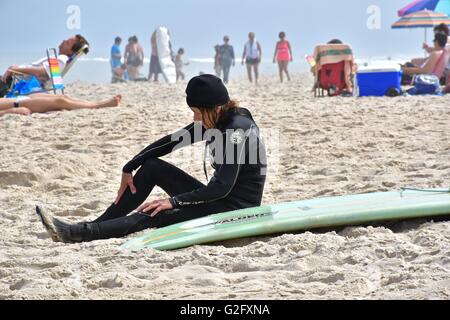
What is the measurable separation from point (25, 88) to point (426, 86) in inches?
200

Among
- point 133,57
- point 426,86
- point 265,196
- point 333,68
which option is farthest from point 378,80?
point 133,57

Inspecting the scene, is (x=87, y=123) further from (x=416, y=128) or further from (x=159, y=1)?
(x=159, y=1)

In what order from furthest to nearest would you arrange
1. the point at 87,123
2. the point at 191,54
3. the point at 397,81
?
the point at 191,54 < the point at 397,81 < the point at 87,123

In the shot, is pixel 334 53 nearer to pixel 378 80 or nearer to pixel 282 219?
pixel 378 80

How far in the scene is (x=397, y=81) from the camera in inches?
429

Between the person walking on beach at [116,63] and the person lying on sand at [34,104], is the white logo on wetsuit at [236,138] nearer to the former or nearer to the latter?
the person lying on sand at [34,104]

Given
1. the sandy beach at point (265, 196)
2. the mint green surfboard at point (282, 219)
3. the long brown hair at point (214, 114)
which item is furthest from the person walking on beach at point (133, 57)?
the mint green surfboard at point (282, 219)

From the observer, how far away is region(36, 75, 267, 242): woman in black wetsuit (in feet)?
13.3

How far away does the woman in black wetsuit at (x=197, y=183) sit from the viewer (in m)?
4.06

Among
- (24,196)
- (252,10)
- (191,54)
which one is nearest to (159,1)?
(252,10)

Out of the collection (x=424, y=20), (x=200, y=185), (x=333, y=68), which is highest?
(x=424, y=20)

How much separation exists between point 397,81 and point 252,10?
66.0 m

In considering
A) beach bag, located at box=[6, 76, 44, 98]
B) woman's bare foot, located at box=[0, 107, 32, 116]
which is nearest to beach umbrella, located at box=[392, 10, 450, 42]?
beach bag, located at box=[6, 76, 44, 98]

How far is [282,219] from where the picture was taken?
4.02m
